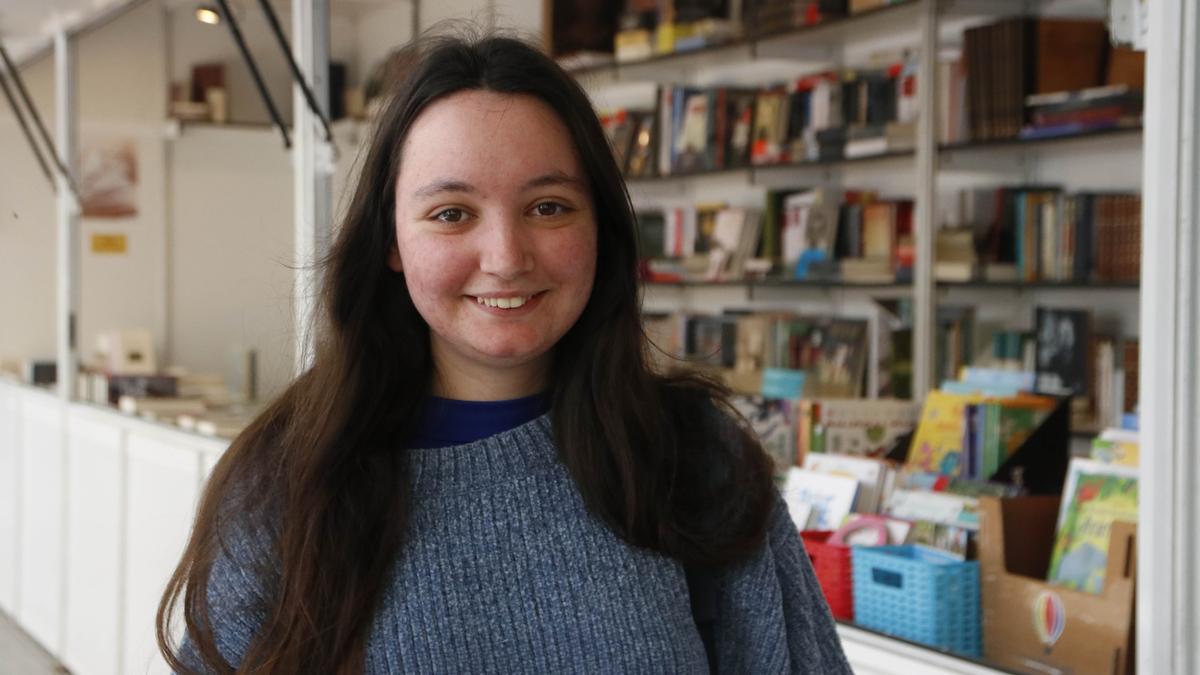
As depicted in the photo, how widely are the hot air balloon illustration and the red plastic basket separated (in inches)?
12.3

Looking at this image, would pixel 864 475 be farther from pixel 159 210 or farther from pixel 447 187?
pixel 159 210

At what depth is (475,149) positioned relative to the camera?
1215 mm

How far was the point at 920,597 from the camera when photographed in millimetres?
2066

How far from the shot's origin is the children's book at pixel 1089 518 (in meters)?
2.00

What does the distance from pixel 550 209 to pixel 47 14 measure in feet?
15.3

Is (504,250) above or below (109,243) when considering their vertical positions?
below

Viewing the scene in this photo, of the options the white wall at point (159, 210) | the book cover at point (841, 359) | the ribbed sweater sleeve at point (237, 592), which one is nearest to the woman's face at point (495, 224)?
the ribbed sweater sleeve at point (237, 592)

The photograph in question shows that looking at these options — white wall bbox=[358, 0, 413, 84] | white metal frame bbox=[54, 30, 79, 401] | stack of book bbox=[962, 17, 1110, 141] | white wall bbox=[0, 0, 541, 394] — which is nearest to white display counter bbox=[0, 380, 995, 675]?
white metal frame bbox=[54, 30, 79, 401]

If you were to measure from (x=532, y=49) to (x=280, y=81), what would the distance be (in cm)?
576

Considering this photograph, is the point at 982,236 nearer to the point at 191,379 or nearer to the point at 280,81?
the point at 191,379

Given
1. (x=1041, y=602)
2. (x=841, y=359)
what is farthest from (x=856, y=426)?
(x=841, y=359)

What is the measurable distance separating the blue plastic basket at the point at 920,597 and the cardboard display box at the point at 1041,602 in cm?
3

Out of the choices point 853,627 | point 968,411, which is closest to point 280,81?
point 968,411

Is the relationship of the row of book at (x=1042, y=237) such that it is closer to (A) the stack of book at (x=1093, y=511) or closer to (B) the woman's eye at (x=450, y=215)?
(A) the stack of book at (x=1093, y=511)
